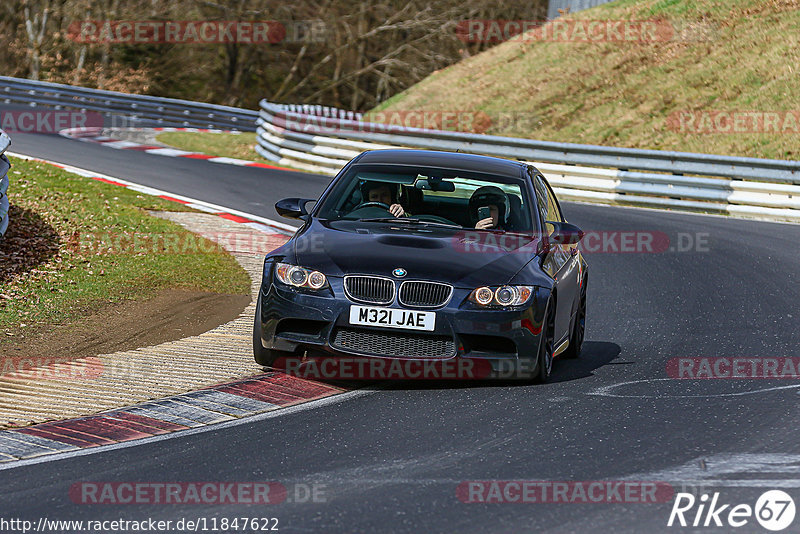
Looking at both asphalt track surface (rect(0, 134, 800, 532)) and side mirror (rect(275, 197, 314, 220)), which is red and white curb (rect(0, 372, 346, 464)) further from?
side mirror (rect(275, 197, 314, 220))

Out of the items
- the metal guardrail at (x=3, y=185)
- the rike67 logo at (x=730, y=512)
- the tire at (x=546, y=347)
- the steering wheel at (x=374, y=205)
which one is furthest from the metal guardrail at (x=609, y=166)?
the rike67 logo at (x=730, y=512)

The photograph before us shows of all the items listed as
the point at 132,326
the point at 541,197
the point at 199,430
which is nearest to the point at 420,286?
the point at 199,430

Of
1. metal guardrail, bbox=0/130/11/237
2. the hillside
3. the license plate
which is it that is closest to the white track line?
the license plate

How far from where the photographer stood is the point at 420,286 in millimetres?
7613

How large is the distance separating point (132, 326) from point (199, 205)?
26.5 feet

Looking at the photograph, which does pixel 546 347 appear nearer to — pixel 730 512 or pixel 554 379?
pixel 554 379

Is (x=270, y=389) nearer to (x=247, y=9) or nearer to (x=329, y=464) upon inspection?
(x=329, y=464)

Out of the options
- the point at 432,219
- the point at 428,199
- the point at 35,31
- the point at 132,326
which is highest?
the point at 35,31

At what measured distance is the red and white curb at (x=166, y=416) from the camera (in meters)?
6.33

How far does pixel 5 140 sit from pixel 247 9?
33.9 metres

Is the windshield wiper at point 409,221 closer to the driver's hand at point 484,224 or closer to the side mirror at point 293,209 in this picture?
the driver's hand at point 484,224

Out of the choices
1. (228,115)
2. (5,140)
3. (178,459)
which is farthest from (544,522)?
(228,115)

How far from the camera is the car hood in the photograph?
768cm

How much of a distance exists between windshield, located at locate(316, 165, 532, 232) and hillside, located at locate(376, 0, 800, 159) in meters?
17.2
